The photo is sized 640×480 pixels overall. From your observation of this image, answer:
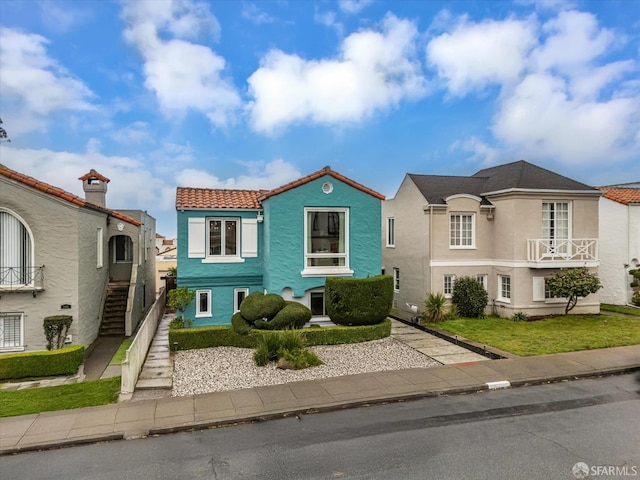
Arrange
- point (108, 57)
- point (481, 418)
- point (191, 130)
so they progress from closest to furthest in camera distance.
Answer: point (481, 418)
point (108, 57)
point (191, 130)

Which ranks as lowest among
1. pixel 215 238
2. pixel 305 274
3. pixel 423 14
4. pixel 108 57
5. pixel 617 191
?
pixel 305 274

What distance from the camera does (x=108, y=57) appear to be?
1541cm

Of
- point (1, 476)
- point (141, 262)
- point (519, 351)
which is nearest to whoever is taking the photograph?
point (1, 476)

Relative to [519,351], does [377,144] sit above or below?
above

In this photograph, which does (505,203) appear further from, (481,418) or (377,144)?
(481,418)

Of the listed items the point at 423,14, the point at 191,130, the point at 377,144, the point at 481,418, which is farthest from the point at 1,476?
the point at 377,144

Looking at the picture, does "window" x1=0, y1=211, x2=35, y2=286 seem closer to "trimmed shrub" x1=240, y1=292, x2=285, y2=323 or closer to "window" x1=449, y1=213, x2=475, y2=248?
"trimmed shrub" x1=240, y1=292, x2=285, y2=323

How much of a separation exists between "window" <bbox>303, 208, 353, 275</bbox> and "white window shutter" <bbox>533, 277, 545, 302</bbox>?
9573mm

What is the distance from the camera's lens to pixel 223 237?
54.3 ft

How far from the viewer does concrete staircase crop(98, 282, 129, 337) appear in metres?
16.4

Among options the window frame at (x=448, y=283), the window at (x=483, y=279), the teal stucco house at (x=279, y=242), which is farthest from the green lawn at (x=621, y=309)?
the teal stucco house at (x=279, y=242)

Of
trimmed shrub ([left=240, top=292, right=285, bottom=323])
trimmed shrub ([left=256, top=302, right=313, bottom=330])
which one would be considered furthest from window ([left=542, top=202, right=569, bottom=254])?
trimmed shrub ([left=240, top=292, right=285, bottom=323])

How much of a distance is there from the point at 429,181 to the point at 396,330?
28.2 ft

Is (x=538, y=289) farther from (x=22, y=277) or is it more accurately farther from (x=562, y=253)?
(x=22, y=277)
